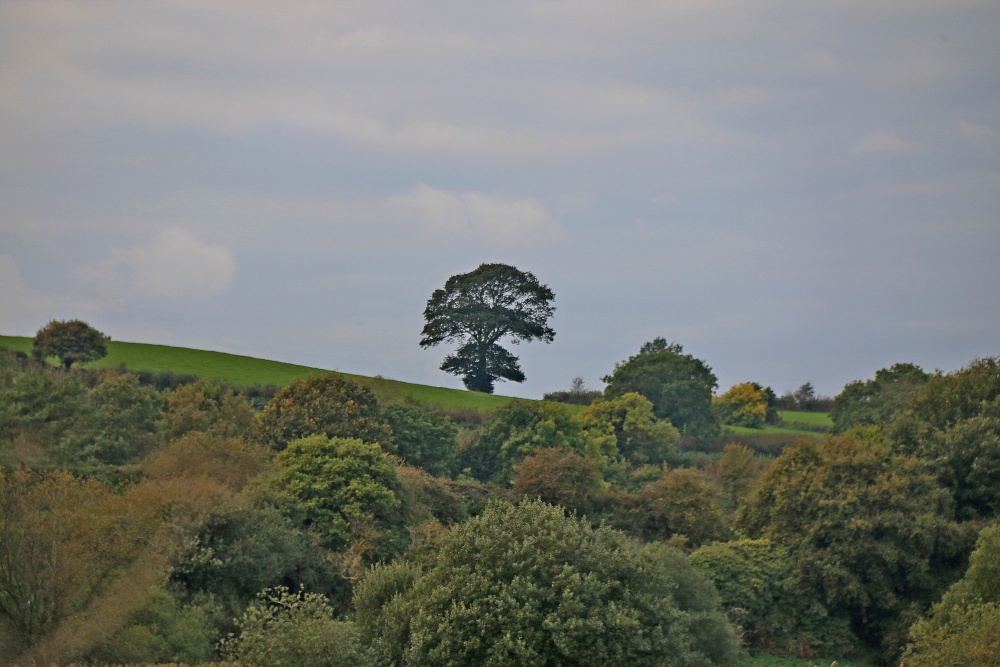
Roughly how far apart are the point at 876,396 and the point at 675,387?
17478 mm

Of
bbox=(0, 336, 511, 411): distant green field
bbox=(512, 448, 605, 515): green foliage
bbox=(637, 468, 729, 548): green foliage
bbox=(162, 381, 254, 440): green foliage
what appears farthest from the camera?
bbox=(0, 336, 511, 411): distant green field

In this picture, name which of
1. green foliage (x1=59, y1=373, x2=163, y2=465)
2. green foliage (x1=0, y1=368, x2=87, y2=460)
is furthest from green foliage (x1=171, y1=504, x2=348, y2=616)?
green foliage (x1=0, y1=368, x2=87, y2=460)

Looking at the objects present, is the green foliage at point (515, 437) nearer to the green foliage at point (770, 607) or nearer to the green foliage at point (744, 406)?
the green foliage at point (770, 607)

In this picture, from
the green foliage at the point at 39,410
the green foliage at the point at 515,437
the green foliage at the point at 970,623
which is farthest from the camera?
the green foliage at the point at 515,437

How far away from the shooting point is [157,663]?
2992 centimetres

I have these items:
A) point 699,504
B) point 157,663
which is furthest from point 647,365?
point 157,663

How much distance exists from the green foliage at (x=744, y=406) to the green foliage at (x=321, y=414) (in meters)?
55.1

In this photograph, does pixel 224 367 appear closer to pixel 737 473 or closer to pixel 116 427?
pixel 116 427

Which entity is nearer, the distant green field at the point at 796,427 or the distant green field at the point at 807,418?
the distant green field at the point at 796,427

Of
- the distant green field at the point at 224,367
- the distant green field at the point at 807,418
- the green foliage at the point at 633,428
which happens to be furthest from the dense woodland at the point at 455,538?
the distant green field at the point at 807,418

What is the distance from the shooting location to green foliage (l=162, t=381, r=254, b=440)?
5469 cm

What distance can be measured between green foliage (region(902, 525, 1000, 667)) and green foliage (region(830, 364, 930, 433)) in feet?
128

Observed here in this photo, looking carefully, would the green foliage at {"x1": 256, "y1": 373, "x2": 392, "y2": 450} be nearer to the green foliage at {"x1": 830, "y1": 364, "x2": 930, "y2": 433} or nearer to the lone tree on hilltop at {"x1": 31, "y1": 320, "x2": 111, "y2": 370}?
the lone tree on hilltop at {"x1": 31, "y1": 320, "x2": 111, "y2": 370}

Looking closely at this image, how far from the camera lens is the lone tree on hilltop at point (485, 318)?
336 feet
